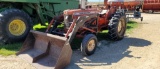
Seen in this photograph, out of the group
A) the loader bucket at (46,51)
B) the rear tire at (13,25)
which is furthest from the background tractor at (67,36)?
the rear tire at (13,25)

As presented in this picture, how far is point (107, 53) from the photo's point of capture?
6781 mm

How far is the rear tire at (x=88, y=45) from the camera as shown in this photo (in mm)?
6196

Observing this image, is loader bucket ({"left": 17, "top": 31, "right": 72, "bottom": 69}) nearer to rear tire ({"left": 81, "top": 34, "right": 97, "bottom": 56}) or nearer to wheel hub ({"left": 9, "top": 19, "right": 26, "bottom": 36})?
rear tire ({"left": 81, "top": 34, "right": 97, "bottom": 56})

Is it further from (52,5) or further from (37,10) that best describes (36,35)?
(52,5)

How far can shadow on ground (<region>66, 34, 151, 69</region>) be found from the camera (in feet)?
19.5

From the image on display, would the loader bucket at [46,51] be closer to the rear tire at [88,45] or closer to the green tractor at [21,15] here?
the rear tire at [88,45]

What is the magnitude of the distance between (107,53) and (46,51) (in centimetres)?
180

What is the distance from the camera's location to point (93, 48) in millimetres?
6602

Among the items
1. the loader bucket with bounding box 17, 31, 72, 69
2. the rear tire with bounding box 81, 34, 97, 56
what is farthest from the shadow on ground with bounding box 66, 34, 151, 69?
the loader bucket with bounding box 17, 31, 72, 69

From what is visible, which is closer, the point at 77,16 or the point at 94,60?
the point at 94,60

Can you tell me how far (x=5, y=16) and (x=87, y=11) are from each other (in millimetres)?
2414

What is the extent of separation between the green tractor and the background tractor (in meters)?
0.97

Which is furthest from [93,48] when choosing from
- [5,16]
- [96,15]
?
[5,16]

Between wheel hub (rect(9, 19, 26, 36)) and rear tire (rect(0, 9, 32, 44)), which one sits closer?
rear tire (rect(0, 9, 32, 44))
